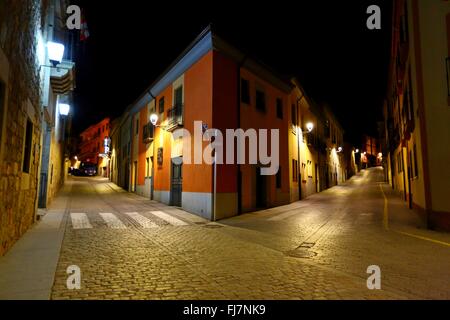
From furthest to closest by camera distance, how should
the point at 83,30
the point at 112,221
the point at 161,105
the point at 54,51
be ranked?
1. the point at 161,105
2. the point at 83,30
3. the point at 112,221
4. the point at 54,51

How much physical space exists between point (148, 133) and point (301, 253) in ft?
51.7

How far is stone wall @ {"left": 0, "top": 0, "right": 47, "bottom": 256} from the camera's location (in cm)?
519

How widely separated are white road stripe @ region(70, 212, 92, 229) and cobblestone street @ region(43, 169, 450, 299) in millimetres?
33

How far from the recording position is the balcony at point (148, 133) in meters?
19.5

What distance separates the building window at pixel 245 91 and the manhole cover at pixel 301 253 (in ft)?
30.3

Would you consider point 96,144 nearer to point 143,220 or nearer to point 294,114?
point 294,114


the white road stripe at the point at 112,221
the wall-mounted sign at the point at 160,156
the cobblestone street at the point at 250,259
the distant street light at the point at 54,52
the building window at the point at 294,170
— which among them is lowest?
the cobblestone street at the point at 250,259

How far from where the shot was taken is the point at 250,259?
6062 millimetres

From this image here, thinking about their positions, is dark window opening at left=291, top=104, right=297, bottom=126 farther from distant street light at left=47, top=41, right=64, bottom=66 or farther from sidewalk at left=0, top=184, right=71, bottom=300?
sidewalk at left=0, top=184, right=71, bottom=300

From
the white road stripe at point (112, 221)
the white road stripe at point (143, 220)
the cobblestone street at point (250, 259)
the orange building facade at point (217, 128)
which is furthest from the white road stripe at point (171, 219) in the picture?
the white road stripe at point (112, 221)

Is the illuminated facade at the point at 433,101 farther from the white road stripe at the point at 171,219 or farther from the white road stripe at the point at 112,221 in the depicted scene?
the white road stripe at the point at 112,221

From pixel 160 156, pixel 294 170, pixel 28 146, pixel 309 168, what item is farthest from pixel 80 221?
pixel 309 168

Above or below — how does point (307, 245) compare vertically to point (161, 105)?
below

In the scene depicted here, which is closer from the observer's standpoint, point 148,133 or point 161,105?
point 161,105
